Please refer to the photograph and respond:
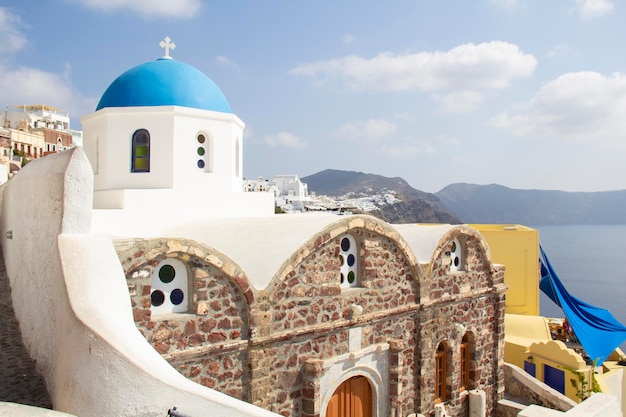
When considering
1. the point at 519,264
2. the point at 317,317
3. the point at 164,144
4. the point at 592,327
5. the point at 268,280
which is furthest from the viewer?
the point at 519,264

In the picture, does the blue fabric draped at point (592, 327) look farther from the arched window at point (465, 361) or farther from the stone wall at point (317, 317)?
the arched window at point (465, 361)

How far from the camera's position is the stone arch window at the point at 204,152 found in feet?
28.5

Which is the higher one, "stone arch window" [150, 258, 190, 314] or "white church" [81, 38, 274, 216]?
"white church" [81, 38, 274, 216]

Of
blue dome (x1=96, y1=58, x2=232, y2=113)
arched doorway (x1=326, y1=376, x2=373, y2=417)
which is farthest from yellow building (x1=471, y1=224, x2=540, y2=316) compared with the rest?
blue dome (x1=96, y1=58, x2=232, y2=113)

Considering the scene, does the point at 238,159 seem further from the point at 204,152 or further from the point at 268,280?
the point at 268,280

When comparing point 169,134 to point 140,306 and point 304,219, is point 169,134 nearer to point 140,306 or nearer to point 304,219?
point 304,219

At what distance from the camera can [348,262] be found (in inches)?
278

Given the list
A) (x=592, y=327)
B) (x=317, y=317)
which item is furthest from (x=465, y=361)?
(x=592, y=327)

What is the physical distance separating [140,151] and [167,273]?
3.82m

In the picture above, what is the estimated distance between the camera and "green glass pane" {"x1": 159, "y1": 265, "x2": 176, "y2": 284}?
5297mm

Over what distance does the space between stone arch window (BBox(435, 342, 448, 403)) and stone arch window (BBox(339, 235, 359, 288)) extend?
246cm

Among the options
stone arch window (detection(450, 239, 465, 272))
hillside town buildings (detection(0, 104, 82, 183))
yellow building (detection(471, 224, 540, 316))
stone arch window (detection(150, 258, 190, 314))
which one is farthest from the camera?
hillside town buildings (detection(0, 104, 82, 183))

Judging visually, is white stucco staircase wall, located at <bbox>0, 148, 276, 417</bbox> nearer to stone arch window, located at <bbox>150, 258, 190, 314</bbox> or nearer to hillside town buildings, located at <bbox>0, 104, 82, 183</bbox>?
stone arch window, located at <bbox>150, 258, 190, 314</bbox>

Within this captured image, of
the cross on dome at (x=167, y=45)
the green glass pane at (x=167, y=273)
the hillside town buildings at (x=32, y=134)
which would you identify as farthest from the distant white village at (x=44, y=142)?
the green glass pane at (x=167, y=273)
